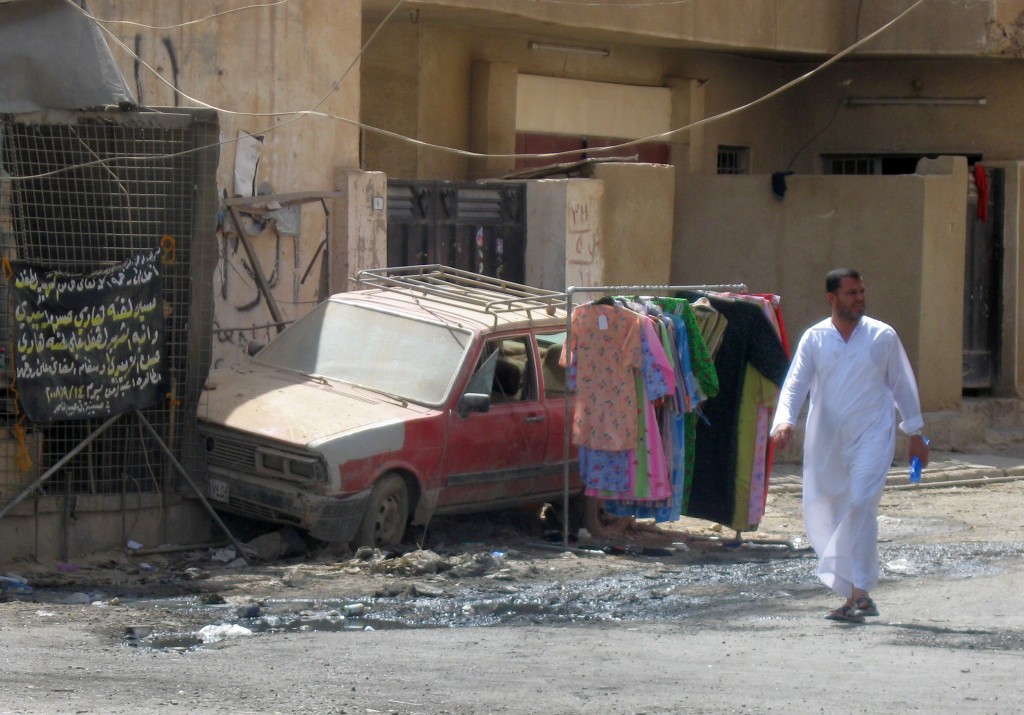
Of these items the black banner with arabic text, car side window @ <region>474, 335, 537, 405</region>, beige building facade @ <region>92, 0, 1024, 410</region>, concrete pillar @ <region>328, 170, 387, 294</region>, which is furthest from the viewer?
concrete pillar @ <region>328, 170, 387, 294</region>

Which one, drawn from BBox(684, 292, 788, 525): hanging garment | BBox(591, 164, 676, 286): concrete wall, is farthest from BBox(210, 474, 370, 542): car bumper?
BBox(591, 164, 676, 286): concrete wall

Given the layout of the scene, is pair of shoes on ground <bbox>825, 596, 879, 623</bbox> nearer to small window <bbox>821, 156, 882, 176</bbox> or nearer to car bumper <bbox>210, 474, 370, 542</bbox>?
car bumper <bbox>210, 474, 370, 542</bbox>

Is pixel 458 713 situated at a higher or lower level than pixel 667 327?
lower

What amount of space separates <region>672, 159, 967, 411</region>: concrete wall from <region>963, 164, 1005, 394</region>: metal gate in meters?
0.91

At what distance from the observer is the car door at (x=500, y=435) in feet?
30.6

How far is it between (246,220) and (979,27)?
9.79 m

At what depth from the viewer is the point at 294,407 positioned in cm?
915

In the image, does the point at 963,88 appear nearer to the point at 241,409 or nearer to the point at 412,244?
the point at 412,244

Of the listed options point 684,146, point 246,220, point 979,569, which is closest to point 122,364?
point 246,220

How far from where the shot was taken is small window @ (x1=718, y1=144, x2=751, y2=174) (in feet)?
62.6

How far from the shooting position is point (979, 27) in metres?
17.2

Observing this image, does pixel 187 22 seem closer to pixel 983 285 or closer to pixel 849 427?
pixel 849 427

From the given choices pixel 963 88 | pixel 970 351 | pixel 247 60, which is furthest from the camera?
pixel 963 88

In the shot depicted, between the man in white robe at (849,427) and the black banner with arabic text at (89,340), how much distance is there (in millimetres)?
3964
